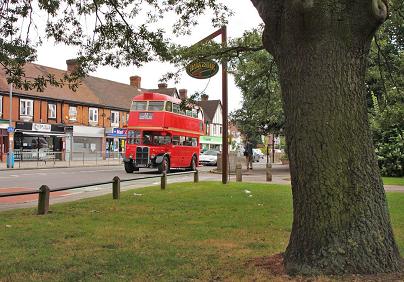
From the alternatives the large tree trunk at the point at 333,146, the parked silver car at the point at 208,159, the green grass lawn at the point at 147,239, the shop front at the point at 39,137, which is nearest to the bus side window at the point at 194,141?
the parked silver car at the point at 208,159

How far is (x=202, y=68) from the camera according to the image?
12953 mm

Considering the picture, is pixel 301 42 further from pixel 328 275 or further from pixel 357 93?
pixel 328 275

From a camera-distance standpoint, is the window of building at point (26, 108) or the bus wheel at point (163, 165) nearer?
the bus wheel at point (163, 165)

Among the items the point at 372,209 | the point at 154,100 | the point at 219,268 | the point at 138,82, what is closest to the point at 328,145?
the point at 372,209


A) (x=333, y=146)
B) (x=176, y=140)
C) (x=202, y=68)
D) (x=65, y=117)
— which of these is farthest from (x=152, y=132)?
(x=65, y=117)

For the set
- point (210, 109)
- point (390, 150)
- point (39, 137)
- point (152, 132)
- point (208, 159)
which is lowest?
point (208, 159)

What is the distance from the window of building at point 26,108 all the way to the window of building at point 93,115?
786cm

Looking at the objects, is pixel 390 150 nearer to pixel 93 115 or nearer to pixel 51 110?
pixel 51 110

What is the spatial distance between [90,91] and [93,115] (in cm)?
320

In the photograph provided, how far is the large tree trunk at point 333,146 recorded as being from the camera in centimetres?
465

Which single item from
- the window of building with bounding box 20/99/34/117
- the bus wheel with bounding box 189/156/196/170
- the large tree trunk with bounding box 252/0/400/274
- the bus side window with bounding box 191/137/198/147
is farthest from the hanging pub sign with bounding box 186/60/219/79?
the window of building with bounding box 20/99/34/117

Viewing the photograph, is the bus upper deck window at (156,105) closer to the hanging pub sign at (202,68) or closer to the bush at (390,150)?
the bush at (390,150)

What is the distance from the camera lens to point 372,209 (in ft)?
15.5

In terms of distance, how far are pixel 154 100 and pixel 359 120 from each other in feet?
70.6
